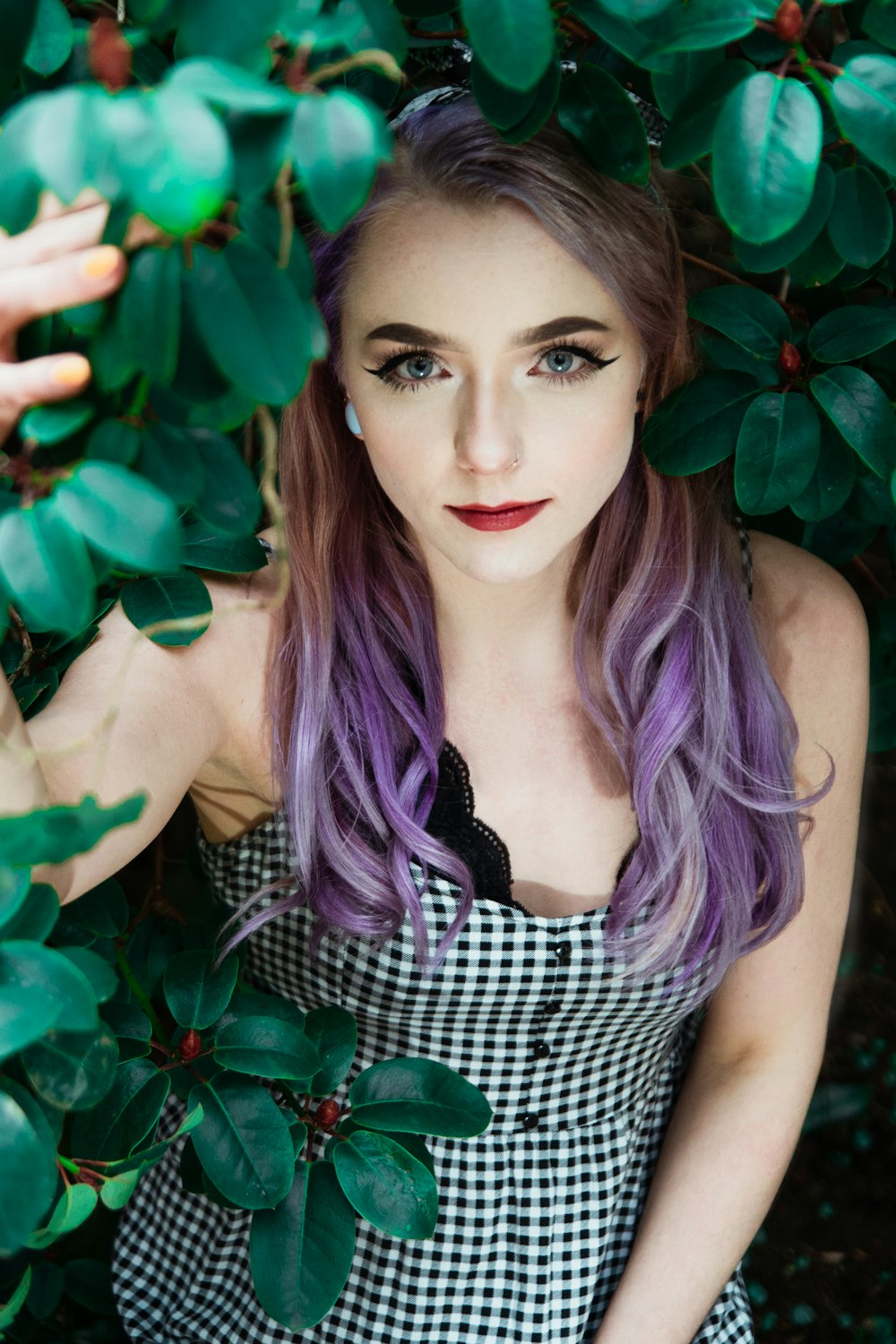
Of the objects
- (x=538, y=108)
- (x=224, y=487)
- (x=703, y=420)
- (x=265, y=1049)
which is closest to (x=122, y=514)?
(x=224, y=487)

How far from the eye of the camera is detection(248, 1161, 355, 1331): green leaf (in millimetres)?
1240

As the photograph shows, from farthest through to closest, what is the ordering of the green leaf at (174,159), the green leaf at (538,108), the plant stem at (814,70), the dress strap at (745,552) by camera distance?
the dress strap at (745,552), the green leaf at (538,108), the plant stem at (814,70), the green leaf at (174,159)

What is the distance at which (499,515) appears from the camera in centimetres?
138

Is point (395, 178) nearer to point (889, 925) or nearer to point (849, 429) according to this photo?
point (849, 429)

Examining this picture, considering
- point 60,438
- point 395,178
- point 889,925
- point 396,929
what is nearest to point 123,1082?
point 396,929

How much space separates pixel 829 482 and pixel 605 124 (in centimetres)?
46

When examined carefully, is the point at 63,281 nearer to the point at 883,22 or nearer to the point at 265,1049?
the point at 883,22

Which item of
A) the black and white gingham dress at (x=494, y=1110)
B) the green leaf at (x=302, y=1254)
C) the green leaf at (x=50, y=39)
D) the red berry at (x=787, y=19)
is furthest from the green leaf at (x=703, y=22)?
the green leaf at (x=302, y=1254)

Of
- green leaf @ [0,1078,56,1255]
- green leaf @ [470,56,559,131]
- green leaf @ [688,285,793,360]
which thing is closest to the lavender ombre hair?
green leaf @ [688,285,793,360]

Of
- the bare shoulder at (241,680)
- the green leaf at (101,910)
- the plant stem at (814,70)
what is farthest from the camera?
the bare shoulder at (241,680)

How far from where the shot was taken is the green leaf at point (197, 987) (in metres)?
1.32

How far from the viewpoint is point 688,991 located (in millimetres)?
1662

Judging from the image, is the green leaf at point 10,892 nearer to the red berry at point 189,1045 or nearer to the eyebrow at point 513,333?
the red berry at point 189,1045

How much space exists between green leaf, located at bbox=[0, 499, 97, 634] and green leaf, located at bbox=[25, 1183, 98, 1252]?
0.54 m
